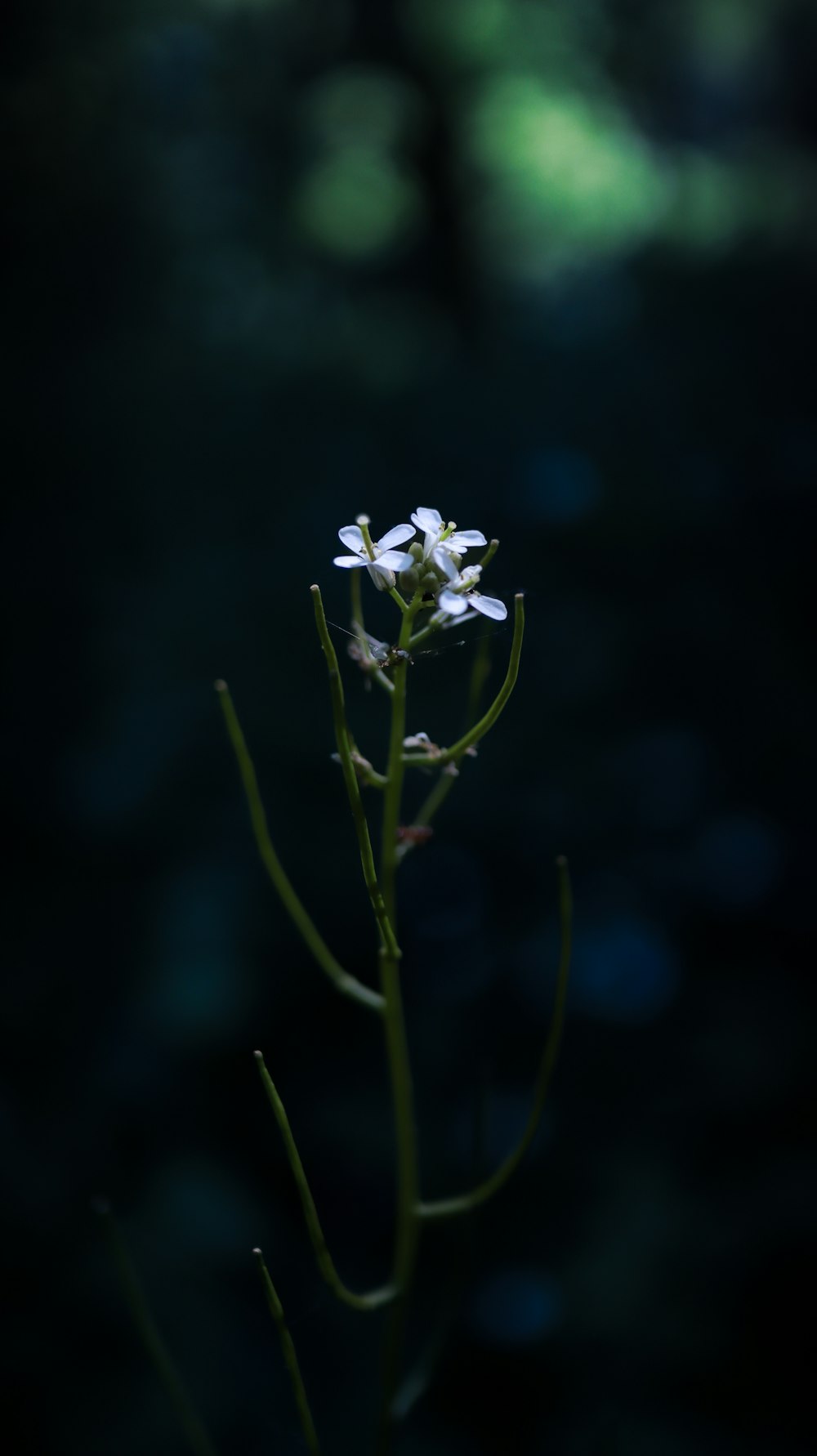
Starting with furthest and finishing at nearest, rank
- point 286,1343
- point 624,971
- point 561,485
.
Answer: point 561,485 < point 624,971 < point 286,1343

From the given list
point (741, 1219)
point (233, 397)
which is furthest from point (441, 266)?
point (741, 1219)

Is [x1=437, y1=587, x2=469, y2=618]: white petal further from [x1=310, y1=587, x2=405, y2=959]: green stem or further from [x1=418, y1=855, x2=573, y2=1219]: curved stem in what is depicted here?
[x1=418, y1=855, x2=573, y2=1219]: curved stem

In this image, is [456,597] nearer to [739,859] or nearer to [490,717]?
[490,717]

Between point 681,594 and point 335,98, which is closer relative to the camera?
point 681,594

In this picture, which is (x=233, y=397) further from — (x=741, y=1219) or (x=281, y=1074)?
(x=741, y=1219)

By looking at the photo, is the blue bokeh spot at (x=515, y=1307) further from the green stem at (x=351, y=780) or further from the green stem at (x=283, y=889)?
the green stem at (x=351, y=780)

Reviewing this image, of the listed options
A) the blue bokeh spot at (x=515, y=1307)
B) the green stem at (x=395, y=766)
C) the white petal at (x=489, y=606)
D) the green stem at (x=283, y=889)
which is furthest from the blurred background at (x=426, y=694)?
the white petal at (x=489, y=606)

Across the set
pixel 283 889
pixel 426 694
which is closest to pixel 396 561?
pixel 283 889
